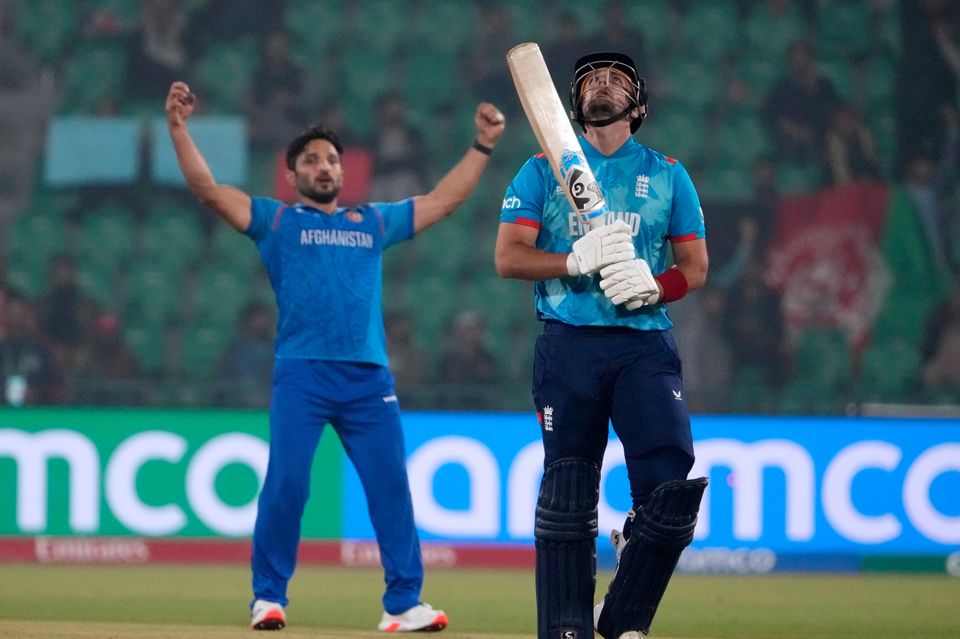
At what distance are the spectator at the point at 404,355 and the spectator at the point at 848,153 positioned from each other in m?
4.05

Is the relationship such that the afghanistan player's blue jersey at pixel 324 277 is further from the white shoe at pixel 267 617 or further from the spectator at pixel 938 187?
the spectator at pixel 938 187

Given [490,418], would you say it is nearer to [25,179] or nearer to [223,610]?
[223,610]

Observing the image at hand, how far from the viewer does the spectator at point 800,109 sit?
44.2 ft

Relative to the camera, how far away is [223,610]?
6832mm

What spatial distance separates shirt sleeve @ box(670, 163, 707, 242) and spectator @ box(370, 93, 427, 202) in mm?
8310

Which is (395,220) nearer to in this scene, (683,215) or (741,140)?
(683,215)

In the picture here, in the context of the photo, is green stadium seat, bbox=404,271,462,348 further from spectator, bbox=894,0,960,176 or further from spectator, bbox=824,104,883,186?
spectator, bbox=894,0,960,176

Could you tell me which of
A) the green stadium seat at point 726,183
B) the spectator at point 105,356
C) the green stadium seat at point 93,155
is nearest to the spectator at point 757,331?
the green stadium seat at point 726,183

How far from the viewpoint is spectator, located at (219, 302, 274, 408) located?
38.9 ft

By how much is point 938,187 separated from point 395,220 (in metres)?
8.07

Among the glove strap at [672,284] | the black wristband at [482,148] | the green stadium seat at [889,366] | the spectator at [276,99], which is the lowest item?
the green stadium seat at [889,366]

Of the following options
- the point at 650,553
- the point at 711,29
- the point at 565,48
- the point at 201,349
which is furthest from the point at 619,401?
the point at 711,29

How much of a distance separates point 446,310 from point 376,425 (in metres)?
6.70

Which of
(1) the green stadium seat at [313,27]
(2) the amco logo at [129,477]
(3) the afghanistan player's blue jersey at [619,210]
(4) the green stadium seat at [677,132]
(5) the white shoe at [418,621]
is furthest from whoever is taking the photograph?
(1) the green stadium seat at [313,27]
